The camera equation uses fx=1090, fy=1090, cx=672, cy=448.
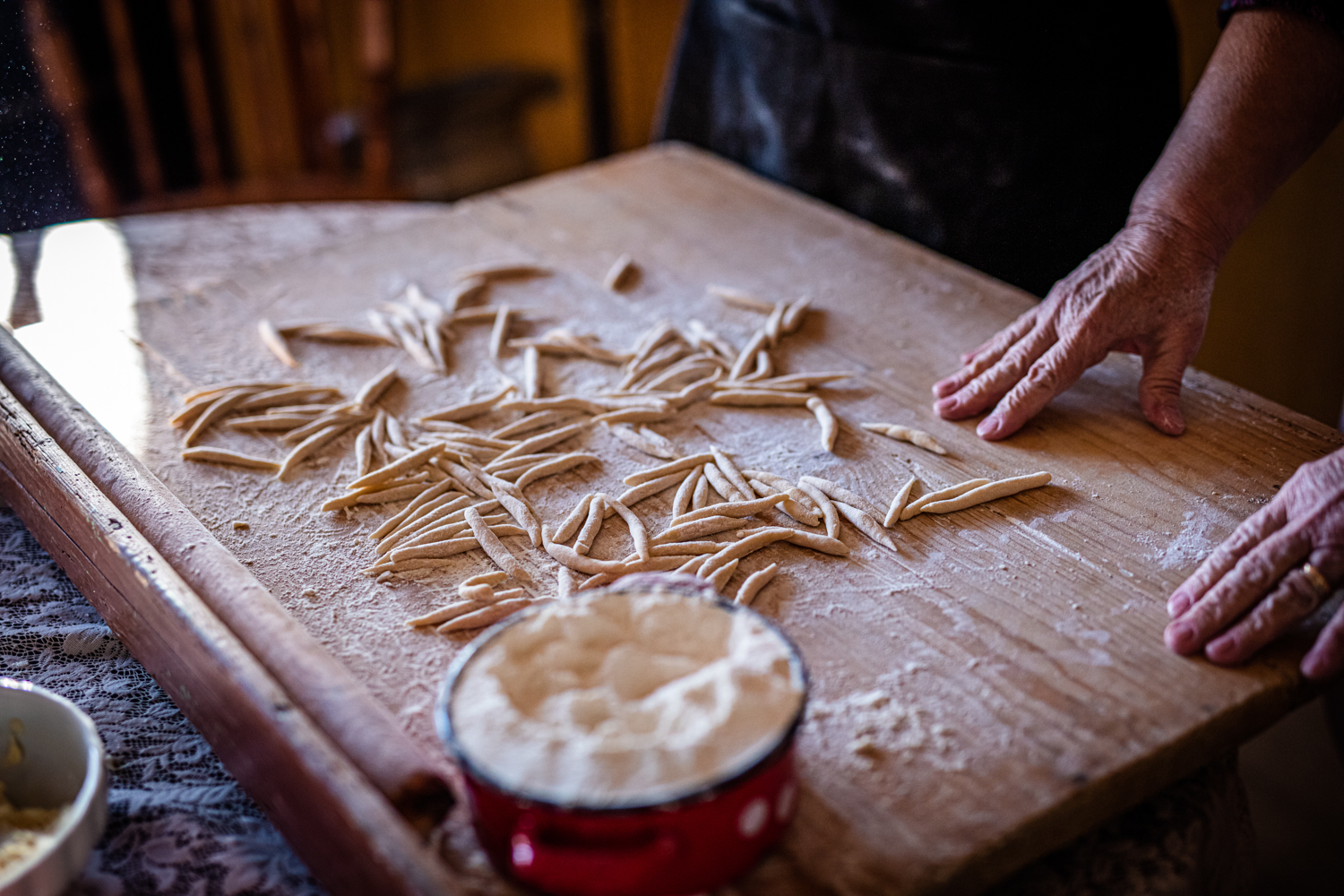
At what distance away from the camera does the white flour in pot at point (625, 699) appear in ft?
2.47

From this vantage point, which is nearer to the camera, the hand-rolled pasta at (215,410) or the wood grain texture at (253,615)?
the wood grain texture at (253,615)

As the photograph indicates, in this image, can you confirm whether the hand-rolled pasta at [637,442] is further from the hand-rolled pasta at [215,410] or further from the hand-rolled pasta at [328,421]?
the hand-rolled pasta at [215,410]

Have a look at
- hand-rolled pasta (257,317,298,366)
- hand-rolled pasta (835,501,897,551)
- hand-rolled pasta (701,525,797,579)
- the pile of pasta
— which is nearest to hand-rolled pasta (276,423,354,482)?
the pile of pasta

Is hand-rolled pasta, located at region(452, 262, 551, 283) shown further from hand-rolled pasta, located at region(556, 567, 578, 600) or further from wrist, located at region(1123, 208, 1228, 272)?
wrist, located at region(1123, 208, 1228, 272)

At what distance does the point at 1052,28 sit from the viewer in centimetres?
176

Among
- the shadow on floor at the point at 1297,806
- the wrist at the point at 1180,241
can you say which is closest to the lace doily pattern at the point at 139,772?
the wrist at the point at 1180,241

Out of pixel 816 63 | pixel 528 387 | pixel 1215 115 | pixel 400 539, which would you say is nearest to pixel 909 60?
pixel 816 63

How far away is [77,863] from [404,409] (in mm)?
783

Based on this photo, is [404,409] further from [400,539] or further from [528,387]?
[400,539]

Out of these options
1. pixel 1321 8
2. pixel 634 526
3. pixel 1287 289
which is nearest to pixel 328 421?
pixel 634 526

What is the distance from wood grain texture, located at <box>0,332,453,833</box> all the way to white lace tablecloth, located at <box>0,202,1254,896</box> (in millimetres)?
172

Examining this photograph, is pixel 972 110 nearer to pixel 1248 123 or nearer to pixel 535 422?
pixel 1248 123

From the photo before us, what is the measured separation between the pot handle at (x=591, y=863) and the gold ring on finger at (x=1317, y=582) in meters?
0.68

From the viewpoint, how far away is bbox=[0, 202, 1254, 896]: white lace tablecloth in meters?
0.98
